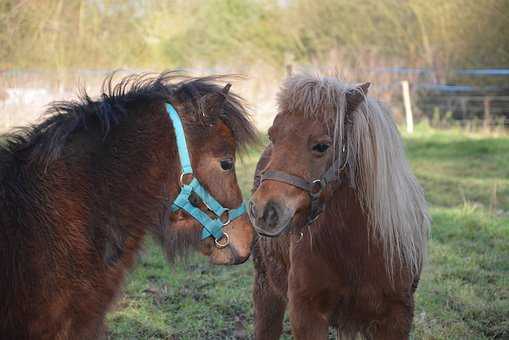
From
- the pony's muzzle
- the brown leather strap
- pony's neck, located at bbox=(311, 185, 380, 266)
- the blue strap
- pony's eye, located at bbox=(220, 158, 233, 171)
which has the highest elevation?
the blue strap

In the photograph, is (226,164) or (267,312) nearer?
(226,164)

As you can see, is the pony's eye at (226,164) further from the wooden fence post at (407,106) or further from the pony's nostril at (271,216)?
the wooden fence post at (407,106)

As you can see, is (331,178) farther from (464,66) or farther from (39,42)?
(464,66)

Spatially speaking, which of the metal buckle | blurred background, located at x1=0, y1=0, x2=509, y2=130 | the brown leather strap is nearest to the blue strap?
the brown leather strap

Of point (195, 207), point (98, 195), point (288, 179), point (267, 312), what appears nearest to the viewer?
point (98, 195)

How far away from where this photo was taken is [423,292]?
17.0 ft

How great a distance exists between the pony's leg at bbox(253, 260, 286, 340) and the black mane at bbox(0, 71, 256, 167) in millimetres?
1398

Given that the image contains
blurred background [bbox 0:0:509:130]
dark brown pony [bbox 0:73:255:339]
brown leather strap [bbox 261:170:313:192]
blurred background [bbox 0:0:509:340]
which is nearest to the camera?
dark brown pony [bbox 0:73:255:339]

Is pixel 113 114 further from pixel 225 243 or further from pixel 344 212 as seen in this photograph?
pixel 344 212

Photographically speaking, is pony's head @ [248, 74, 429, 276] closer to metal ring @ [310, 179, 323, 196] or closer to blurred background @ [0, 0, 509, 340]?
metal ring @ [310, 179, 323, 196]

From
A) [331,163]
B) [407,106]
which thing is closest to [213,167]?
[331,163]

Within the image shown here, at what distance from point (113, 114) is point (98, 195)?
1.21 ft

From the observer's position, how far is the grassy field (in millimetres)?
4473

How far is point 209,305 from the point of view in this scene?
4.96 metres
